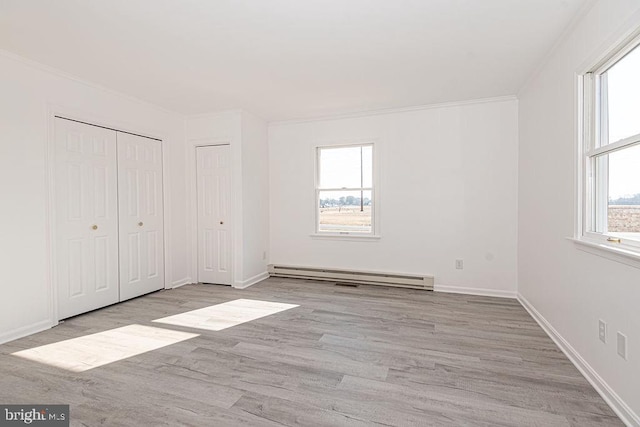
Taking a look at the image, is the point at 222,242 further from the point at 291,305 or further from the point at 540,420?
the point at 540,420

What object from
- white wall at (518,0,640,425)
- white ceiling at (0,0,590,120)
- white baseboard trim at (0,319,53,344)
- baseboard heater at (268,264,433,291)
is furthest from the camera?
baseboard heater at (268,264,433,291)

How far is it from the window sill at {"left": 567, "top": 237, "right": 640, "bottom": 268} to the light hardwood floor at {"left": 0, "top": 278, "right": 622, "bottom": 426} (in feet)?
2.86

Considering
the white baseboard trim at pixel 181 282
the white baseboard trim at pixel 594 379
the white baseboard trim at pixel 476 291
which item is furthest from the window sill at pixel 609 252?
the white baseboard trim at pixel 181 282

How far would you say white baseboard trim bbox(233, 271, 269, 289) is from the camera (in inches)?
176

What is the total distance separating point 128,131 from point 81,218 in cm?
122

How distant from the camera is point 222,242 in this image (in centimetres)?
462

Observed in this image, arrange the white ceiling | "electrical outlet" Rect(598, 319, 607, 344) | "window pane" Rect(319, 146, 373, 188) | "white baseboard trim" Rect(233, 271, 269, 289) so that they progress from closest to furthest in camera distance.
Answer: "electrical outlet" Rect(598, 319, 607, 344) → the white ceiling → "white baseboard trim" Rect(233, 271, 269, 289) → "window pane" Rect(319, 146, 373, 188)

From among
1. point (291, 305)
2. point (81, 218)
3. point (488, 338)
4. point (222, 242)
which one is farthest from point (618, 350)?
point (81, 218)

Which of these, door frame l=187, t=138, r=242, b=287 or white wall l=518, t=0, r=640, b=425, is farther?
door frame l=187, t=138, r=242, b=287

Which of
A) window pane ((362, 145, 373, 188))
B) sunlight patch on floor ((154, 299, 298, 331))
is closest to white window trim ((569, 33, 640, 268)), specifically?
window pane ((362, 145, 373, 188))

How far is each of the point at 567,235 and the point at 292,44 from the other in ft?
9.06

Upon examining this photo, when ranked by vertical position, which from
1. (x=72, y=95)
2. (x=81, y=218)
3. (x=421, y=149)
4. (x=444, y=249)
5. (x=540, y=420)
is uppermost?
(x=72, y=95)

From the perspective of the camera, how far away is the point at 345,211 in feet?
16.0

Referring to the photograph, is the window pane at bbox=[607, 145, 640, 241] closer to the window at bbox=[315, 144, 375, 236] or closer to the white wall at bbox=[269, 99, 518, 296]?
the white wall at bbox=[269, 99, 518, 296]
